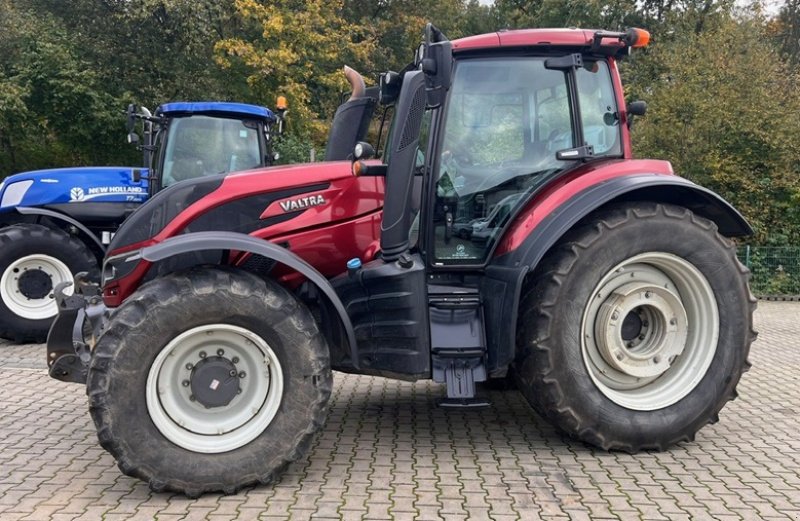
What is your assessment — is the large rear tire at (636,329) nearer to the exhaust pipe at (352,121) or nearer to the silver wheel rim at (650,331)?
the silver wheel rim at (650,331)

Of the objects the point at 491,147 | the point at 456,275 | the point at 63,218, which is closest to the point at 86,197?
the point at 63,218

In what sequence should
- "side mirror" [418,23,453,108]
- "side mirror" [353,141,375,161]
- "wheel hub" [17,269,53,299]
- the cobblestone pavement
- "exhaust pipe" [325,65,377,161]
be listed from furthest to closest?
"wheel hub" [17,269,53,299], "exhaust pipe" [325,65,377,161], "side mirror" [353,141,375,161], "side mirror" [418,23,453,108], the cobblestone pavement

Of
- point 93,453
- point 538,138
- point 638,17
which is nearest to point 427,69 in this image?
point 538,138

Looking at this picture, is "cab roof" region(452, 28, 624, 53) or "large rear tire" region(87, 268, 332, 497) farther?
"cab roof" region(452, 28, 624, 53)

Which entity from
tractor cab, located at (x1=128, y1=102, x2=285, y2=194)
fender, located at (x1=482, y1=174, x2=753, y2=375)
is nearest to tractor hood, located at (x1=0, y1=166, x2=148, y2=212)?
tractor cab, located at (x1=128, y1=102, x2=285, y2=194)

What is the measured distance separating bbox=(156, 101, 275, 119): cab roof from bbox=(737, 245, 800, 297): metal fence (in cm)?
977

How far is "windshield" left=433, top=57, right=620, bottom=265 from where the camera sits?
14.2 feet

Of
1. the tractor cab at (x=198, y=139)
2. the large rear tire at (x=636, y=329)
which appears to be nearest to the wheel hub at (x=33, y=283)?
the tractor cab at (x=198, y=139)

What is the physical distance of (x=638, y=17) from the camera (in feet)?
73.2

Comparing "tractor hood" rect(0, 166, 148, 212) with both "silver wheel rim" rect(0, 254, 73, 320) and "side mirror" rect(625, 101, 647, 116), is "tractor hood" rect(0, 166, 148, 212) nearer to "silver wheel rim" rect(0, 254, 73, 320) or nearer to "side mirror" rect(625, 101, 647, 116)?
"silver wheel rim" rect(0, 254, 73, 320)

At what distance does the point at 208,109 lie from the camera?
8375 millimetres

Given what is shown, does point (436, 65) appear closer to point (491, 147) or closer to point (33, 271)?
point (491, 147)

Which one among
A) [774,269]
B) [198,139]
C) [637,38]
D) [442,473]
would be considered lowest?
[774,269]

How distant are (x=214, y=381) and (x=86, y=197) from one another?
5.41 m
